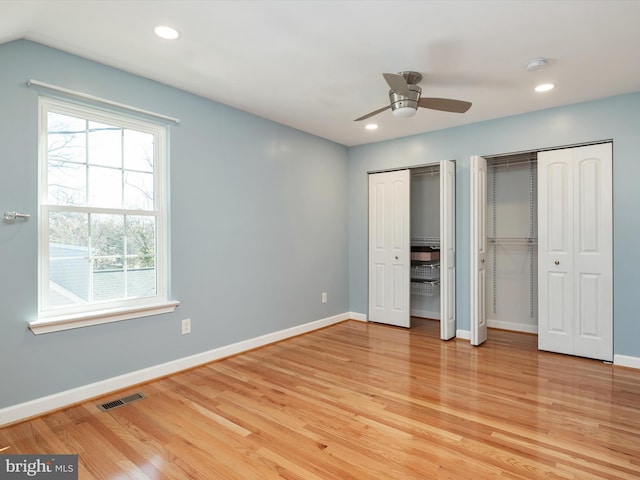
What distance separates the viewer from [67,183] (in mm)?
2717

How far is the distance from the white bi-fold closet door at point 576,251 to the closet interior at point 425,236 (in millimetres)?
1509

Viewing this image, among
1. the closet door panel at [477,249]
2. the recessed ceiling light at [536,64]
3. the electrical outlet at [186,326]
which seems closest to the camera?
the recessed ceiling light at [536,64]

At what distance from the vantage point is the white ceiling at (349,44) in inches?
85.2

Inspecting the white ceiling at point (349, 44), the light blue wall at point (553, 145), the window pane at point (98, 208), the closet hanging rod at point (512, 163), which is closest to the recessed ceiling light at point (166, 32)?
the white ceiling at point (349, 44)

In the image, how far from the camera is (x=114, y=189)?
117 inches

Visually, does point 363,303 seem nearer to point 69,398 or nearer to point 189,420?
point 189,420

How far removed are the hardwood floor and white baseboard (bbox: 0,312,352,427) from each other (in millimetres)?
72

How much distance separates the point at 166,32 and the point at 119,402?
8.57ft

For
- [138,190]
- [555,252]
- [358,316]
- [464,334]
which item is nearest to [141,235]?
[138,190]

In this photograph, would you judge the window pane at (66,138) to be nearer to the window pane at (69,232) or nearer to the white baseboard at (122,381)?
the window pane at (69,232)

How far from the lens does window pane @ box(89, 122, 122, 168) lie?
2857 mm

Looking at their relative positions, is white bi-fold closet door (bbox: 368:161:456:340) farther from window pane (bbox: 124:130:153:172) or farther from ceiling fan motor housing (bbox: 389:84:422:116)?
window pane (bbox: 124:130:153:172)

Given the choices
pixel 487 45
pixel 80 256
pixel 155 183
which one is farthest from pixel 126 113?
pixel 487 45

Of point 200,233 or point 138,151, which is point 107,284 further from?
point 138,151
